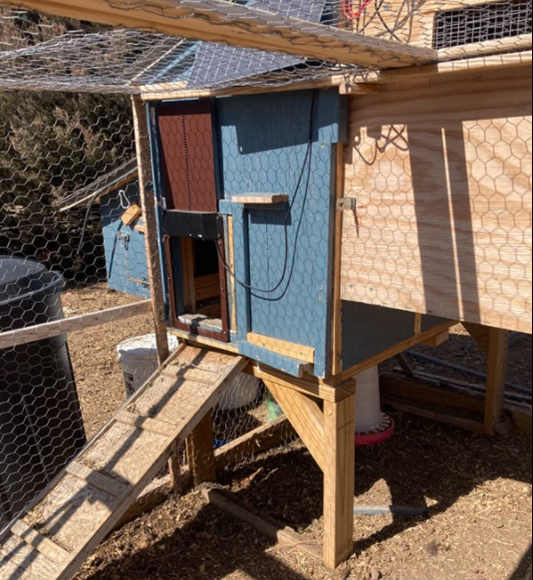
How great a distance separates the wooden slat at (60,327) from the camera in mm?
2240

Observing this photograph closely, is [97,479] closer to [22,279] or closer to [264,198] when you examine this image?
[22,279]

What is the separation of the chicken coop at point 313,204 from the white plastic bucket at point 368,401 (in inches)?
25.8

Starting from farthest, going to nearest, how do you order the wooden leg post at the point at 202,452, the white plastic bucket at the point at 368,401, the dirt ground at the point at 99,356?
the dirt ground at the point at 99,356 < the white plastic bucket at the point at 368,401 < the wooden leg post at the point at 202,452

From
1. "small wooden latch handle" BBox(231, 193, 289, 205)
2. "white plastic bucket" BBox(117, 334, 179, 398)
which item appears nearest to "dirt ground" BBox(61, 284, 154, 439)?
"white plastic bucket" BBox(117, 334, 179, 398)

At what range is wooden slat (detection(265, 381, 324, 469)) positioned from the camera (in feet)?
7.95

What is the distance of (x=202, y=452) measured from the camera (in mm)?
3217

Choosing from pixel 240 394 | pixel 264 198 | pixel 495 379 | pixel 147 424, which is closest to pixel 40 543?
pixel 147 424

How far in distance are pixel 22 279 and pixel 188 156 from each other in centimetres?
90

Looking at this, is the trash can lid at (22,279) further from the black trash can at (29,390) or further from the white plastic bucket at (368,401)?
the white plastic bucket at (368,401)

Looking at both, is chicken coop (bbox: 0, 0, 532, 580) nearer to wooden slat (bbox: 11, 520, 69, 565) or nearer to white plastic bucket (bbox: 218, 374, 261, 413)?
wooden slat (bbox: 11, 520, 69, 565)

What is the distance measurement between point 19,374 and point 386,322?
63.4 inches

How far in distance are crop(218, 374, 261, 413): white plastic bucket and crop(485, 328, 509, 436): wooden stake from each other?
1.52 meters

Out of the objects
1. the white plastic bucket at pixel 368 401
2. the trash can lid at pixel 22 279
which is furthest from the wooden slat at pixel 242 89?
the white plastic bucket at pixel 368 401

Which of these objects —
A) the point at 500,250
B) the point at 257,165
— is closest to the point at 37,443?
the point at 257,165
